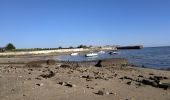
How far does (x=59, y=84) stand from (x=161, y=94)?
5.58 metres

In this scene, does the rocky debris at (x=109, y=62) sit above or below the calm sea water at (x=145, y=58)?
above

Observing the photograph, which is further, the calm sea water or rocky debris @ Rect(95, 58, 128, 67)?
the calm sea water

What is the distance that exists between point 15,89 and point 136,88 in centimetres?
677

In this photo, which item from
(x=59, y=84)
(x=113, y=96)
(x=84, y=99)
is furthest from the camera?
(x=59, y=84)

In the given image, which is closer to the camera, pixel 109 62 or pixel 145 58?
pixel 109 62

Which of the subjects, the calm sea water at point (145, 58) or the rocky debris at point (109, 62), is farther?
the calm sea water at point (145, 58)

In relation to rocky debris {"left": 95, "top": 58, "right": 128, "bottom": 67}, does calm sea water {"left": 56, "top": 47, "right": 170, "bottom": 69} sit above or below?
below

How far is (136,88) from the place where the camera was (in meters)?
16.7

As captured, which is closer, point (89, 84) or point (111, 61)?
point (89, 84)

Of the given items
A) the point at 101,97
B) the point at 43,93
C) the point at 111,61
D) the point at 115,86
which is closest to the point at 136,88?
the point at 115,86

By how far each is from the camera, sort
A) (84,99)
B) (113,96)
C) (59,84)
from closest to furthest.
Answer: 1. (84,99)
2. (113,96)
3. (59,84)

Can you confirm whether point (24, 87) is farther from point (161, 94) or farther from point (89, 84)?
point (161, 94)

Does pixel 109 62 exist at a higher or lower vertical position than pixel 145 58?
higher

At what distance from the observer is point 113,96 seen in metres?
13.9
